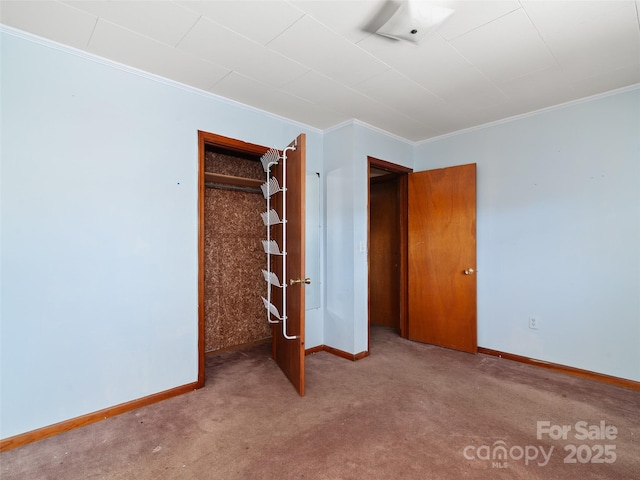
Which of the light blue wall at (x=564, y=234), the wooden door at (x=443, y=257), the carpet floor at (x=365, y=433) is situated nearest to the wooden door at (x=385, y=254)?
the wooden door at (x=443, y=257)

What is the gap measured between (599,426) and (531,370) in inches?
36.8

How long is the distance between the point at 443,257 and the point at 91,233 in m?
3.44

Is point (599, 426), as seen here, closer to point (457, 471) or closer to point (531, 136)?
point (457, 471)

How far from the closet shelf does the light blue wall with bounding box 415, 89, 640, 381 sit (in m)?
2.53

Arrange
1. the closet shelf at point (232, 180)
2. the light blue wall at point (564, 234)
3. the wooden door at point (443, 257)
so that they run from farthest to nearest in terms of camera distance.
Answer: the wooden door at point (443, 257), the closet shelf at point (232, 180), the light blue wall at point (564, 234)

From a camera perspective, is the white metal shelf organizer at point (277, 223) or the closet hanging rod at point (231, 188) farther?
the closet hanging rod at point (231, 188)

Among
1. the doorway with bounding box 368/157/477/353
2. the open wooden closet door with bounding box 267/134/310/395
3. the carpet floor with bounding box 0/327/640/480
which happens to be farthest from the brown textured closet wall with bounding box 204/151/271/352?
the doorway with bounding box 368/157/477/353

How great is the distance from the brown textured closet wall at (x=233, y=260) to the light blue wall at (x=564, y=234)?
262 centimetres

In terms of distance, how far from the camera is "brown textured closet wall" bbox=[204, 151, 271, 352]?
11.6ft

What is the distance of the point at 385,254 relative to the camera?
4789 mm

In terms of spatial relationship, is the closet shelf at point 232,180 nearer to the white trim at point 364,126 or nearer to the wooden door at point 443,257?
the white trim at point 364,126

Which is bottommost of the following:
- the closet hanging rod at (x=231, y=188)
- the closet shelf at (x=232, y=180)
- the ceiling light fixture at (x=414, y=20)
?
the closet hanging rod at (x=231, y=188)

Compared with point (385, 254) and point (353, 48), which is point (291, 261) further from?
point (385, 254)

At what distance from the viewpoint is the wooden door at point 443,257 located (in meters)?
3.51
